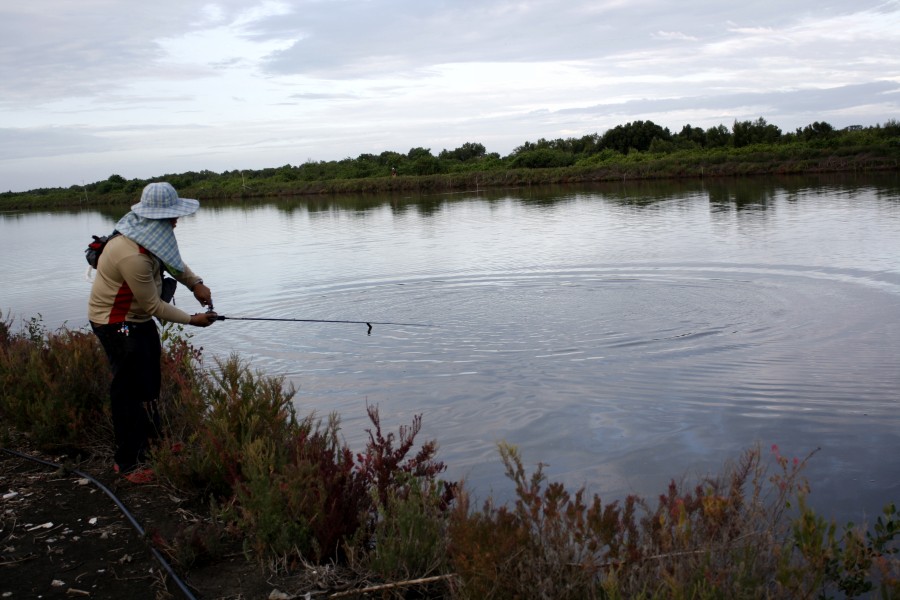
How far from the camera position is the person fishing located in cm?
539

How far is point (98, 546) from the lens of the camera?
4523 mm

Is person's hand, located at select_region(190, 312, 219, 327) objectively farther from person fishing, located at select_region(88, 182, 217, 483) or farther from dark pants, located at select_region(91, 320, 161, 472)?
dark pants, located at select_region(91, 320, 161, 472)

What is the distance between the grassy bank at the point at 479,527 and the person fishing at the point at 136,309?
0.28 metres

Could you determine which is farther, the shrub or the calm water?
→ the calm water

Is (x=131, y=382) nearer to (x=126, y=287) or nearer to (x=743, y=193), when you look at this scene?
(x=126, y=287)

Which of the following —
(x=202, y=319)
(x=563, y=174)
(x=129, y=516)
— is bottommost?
(x=129, y=516)

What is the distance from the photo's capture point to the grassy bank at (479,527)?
3307mm

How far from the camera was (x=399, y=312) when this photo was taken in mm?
12188

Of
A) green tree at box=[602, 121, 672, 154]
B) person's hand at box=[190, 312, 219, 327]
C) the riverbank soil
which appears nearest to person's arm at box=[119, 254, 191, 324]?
person's hand at box=[190, 312, 219, 327]

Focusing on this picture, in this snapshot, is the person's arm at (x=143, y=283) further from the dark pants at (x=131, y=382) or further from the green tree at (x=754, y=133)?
the green tree at (x=754, y=133)

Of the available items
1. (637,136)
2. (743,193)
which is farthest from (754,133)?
(743,193)

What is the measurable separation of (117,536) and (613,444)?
11.5 feet

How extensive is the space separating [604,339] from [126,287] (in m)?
5.60

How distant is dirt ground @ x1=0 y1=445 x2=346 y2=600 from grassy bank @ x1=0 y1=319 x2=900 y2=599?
111 mm
